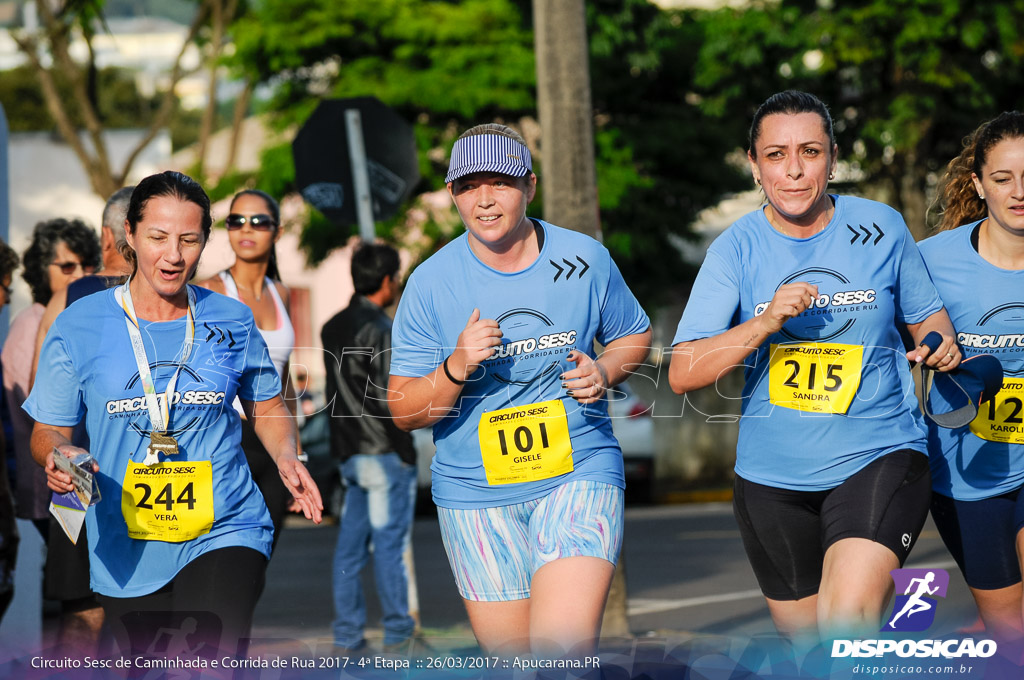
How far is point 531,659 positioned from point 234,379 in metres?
1.39

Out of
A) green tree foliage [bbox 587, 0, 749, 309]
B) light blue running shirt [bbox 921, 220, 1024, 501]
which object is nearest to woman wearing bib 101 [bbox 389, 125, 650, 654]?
light blue running shirt [bbox 921, 220, 1024, 501]

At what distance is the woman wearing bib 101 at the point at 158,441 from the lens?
4297mm

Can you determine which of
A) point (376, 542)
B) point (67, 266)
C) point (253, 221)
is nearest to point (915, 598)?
point (253, 221)

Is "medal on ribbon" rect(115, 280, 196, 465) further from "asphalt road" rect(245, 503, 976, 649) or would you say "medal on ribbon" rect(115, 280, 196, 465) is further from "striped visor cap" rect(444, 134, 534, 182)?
"asphalt road" rect(245, 503, 976, 649)

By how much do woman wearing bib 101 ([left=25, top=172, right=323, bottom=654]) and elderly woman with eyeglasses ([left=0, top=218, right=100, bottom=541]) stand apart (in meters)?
2.46

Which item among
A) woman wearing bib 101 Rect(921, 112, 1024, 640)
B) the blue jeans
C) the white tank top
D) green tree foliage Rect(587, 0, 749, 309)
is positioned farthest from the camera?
green tree foliage Rect(587, 0, 749, 309)

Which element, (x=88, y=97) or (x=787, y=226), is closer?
(x=787, y=226)

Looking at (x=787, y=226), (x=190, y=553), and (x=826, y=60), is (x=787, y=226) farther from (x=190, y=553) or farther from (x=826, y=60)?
(x=826, y=60)

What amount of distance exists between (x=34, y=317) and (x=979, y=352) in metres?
4.98

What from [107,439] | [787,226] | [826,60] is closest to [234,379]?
[107,439]

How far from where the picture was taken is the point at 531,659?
425 cm

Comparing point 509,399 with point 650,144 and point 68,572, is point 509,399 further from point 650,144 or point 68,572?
point 650,144

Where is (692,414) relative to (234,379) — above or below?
below

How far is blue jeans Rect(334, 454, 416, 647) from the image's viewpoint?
783 cm
